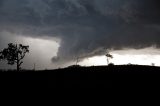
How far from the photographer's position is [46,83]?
113 ft

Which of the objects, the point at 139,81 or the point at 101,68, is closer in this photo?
the point at 139,81

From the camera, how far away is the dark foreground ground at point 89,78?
3394 centimetres

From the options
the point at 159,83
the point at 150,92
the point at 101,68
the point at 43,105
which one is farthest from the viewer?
the point at 101,68

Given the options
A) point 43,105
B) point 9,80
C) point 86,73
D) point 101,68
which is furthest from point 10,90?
point 101,68

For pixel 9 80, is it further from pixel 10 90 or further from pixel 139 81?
pixel 139 81

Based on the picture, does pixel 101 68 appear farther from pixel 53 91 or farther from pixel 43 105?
pixel 43 105

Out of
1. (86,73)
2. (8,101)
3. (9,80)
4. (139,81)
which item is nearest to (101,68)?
(86,73)

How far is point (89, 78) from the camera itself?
35.8 meters

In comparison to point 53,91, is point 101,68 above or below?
above

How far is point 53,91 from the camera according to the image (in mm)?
32062

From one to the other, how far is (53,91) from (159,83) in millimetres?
11991

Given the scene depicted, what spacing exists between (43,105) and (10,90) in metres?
5.91

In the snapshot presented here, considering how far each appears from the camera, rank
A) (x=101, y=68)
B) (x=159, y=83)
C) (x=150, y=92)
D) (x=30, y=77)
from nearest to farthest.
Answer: (x=150, y=92)
(x=159, y=83)
(x=30, y=77)
(x=101, y=68)

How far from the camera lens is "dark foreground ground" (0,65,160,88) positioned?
33938 millimetres
